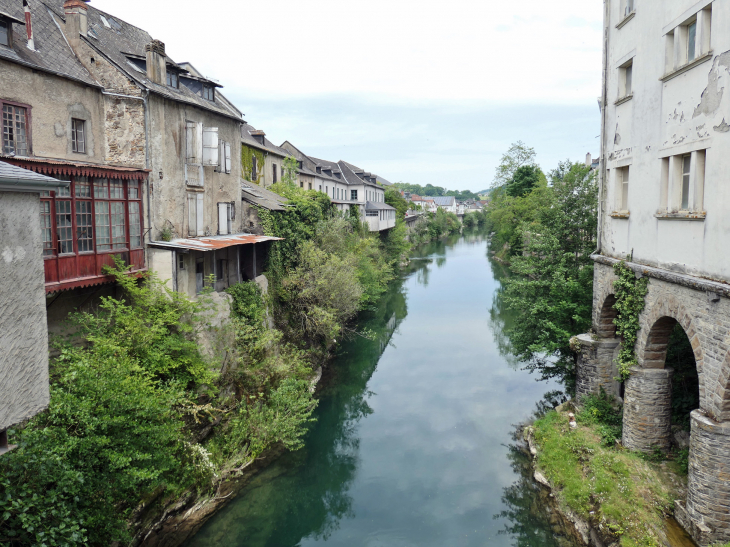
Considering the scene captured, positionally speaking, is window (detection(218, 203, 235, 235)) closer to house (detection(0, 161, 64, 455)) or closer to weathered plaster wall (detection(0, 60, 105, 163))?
weathered plaster wall (detection(0, 60, 105, 163))

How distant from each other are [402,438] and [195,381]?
6756 mm

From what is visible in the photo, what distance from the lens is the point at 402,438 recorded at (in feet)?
52.0

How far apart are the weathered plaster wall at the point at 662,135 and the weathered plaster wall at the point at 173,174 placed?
12.5 metres

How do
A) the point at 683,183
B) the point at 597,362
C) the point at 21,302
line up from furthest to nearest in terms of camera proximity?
the point at 597,362 → the point at 683,183 → the point at 21,302

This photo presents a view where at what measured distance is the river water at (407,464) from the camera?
11469mm

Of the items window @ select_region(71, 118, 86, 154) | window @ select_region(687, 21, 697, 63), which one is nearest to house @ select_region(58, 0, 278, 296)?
window @ select_region(71, 118, 86, 154)

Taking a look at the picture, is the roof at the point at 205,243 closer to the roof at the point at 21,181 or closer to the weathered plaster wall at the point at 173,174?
the weathered plaster wall at the point at 173,174

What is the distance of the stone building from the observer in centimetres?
859

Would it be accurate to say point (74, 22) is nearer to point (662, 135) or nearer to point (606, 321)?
point (662, 135)

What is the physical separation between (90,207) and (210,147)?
554 centimetres

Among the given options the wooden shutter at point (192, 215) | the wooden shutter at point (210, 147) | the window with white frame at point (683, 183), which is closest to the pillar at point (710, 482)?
the window with white frame at point (683, 183)

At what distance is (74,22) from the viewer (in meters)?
14.2

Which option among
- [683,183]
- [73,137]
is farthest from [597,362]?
[73,137]

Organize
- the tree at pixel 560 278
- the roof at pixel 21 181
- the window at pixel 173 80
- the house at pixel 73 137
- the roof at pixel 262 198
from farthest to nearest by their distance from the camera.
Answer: the roof at pixel 262 198 < the window at pixel 173 80 < the tree at pixel 560 278 < the house at pixel 73 137 < the roof at pixel 21 181
